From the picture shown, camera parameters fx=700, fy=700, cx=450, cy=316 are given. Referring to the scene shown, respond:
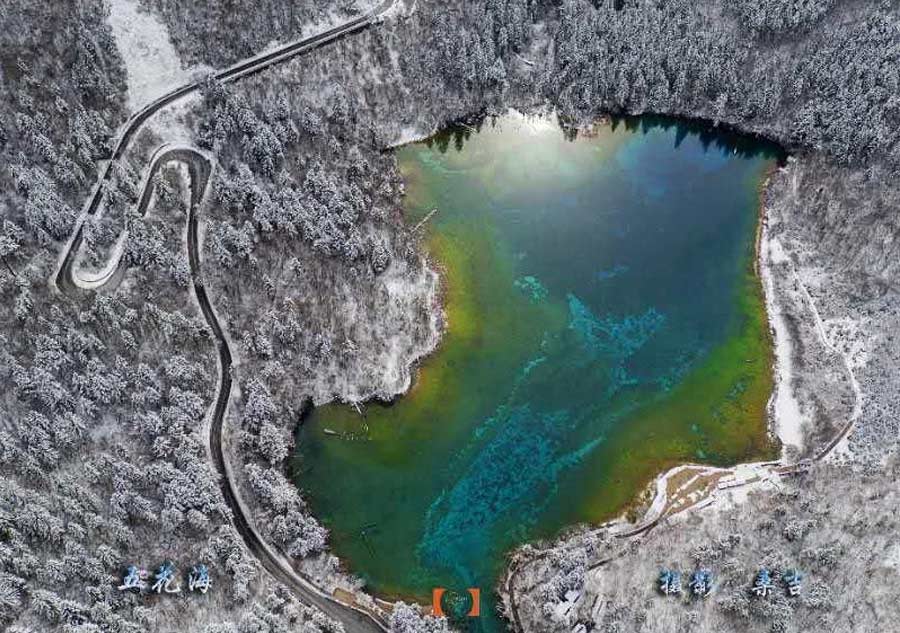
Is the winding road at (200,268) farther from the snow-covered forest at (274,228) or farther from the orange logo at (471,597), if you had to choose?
the orange logo at (471,597)

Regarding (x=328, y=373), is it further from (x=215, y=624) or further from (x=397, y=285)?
(x=215, y=624)

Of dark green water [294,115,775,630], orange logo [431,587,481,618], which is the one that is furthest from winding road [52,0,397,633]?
orange logo [431,587,481,618]

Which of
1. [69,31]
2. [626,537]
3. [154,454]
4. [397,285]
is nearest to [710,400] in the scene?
[626,537]

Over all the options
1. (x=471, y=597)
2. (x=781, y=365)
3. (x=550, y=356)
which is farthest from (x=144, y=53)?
(x=781, y=365)

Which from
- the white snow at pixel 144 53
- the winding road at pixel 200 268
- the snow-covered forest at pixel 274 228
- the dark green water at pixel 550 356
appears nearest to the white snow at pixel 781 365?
the dark green water at pixel 550 356

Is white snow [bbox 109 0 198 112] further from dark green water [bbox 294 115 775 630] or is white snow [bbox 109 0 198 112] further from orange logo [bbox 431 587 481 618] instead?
orange logo [bbox 431 587 481 618]
